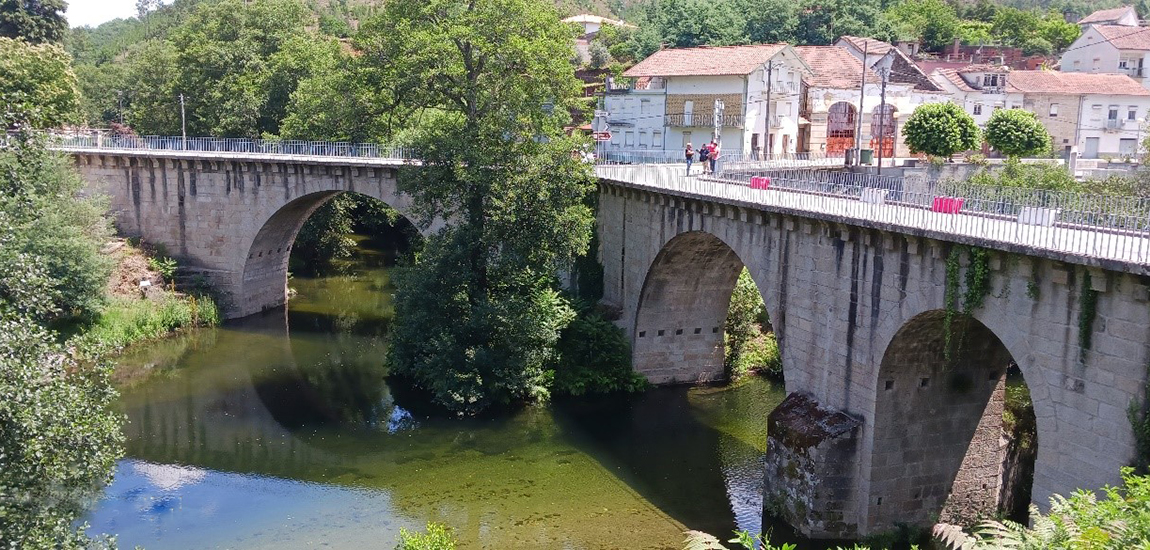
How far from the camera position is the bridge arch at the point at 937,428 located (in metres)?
20.6

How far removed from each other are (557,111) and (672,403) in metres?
12.0

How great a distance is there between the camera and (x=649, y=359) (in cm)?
3288

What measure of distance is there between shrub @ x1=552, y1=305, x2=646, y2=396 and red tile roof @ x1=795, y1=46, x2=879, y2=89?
1104 inches

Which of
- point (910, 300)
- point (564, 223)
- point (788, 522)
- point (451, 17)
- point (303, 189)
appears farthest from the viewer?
point (303, 189)

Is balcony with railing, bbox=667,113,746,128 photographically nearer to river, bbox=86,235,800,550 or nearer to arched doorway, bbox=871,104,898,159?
arched doorway, bbox=871,104,898,159

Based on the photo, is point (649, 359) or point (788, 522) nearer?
point (788, 522)

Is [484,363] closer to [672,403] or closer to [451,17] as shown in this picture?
[672,403]

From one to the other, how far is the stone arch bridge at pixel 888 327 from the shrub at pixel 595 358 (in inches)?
24.0

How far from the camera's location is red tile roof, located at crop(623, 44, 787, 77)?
5103 centimetres

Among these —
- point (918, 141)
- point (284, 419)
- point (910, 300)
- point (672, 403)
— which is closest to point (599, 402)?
point (672, 403)

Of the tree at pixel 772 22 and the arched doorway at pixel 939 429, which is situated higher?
the tree at pixel 772 22

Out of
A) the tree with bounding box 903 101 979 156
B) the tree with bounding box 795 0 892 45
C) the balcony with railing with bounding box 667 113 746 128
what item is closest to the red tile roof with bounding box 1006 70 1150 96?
the tree with bounding box 903 101 979 156

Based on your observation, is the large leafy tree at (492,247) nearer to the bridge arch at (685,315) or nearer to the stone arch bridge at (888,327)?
the bridge arch at (685,315)

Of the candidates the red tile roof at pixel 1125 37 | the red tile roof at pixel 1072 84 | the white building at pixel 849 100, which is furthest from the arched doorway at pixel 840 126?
the red tile roof at pixel 1125 37
